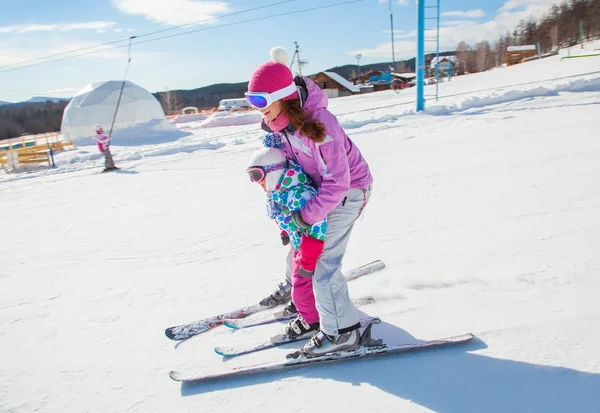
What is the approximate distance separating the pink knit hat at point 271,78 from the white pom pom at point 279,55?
1.6 inches

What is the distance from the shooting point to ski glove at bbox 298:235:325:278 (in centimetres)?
195

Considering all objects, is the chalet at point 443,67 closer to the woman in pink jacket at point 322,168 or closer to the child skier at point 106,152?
the child skier at point 106,152

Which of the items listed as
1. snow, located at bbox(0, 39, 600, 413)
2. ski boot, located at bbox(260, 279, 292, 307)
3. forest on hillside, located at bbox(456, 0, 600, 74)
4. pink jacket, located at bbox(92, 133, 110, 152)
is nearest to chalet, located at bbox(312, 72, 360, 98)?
forest on hillside, located at bbox(456, 0, 600, 74)

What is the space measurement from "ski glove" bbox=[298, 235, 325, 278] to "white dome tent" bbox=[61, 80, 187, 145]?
67.2 ft

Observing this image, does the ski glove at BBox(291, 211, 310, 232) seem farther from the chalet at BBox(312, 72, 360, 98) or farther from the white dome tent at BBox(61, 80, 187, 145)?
the chalet at BBox(312, 72, 360, 98)

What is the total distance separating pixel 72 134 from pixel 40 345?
80.2 ft

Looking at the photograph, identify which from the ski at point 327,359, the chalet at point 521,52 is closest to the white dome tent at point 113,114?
the ski at point 327,359

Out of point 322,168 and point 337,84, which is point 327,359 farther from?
point 337,84

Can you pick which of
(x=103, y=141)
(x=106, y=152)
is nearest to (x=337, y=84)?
(x=103, y=141)

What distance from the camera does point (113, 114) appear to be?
2352 centimetres

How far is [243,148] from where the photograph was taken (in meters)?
11.8

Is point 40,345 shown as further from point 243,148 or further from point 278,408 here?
point 243,148

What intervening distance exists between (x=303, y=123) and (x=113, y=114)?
25.0m

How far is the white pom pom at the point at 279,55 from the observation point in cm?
203
